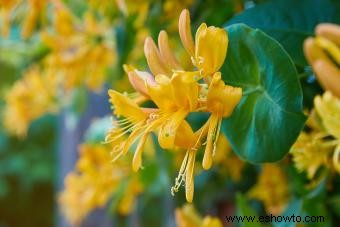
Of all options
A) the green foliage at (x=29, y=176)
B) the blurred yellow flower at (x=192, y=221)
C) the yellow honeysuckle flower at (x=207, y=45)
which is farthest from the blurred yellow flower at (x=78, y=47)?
the green foliage at (x=29, y=176)

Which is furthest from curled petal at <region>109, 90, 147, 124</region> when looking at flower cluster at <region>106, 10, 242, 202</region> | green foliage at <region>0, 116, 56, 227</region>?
green foliage at <region>0, 116, 56, 227</region>

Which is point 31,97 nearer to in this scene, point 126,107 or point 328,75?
point 126,107

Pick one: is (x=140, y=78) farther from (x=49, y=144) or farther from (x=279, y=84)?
(x=49, y=144)

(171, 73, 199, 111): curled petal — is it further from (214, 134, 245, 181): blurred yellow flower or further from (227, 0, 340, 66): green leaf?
(214, 134, 245, 181): blurred yellow flower

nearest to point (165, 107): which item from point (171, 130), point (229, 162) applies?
point (171, 130)

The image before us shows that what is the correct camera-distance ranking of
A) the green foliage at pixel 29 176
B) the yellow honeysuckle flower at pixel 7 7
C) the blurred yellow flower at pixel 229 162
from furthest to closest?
the green foliage at pixel 29 176, the blurred yellow flower at pixel 229 162, the yellow honeysuckle flower at pixel 7 7

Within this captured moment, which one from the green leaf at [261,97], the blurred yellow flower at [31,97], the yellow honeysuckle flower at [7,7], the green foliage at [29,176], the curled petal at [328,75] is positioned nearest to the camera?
the curled petal at [328,75]

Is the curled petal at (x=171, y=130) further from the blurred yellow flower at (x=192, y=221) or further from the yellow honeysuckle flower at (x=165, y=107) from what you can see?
the blurred yellow flower at (x=192, y=221)
